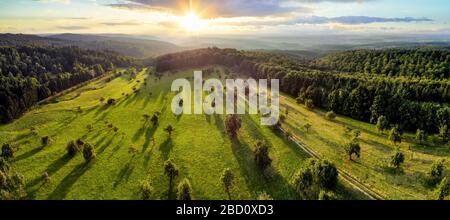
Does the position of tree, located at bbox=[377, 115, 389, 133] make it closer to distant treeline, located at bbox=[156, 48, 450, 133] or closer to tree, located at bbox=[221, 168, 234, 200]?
distant treeline, located at bbox=[156, 48, 450, 133]

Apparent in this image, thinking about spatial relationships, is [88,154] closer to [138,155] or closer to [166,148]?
[138,155]

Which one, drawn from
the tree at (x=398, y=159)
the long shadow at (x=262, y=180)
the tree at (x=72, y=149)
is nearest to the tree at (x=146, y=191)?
the long shadow at (x=262, y=180)

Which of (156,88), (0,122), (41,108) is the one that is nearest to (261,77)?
(156,88)

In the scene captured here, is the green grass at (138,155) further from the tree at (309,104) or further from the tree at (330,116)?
the tree at (309,104)

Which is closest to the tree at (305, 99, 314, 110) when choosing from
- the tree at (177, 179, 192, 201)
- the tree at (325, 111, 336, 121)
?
the tree at (325, 111, 336, 121)
